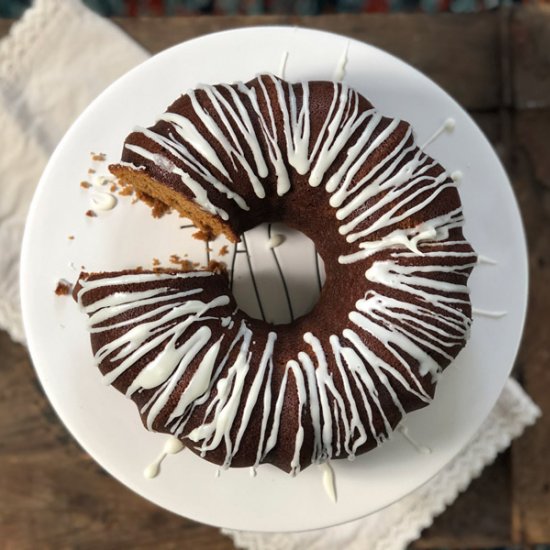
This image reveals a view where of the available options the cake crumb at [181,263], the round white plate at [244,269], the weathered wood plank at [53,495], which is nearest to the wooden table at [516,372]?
the weathered wood plank at [53,495]

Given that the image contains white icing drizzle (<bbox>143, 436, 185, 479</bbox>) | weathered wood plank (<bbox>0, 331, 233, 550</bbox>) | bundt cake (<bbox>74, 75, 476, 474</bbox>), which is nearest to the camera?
bundt cake (<bbox>74, 75, 476, 474</bbox>)

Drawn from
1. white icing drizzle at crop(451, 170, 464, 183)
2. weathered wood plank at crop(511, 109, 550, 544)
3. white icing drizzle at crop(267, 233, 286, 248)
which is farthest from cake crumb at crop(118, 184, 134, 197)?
weathered wood plank at crop(511, 109, 550, 544)

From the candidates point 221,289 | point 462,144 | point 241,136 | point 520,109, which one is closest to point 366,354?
point 221,289

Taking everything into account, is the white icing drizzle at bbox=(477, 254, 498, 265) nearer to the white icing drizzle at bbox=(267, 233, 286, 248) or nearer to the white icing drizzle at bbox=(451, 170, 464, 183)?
the white icing drizzle at bbox=(451, 170, 464, 183)

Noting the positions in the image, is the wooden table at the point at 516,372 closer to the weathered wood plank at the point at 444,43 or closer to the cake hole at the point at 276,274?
the weathered wood plank at the point at 444,43

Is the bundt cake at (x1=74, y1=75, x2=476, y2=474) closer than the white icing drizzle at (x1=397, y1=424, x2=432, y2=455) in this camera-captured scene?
Yes

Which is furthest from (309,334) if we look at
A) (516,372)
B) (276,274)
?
(516,372)

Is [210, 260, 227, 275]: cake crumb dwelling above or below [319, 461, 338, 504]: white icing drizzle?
above
